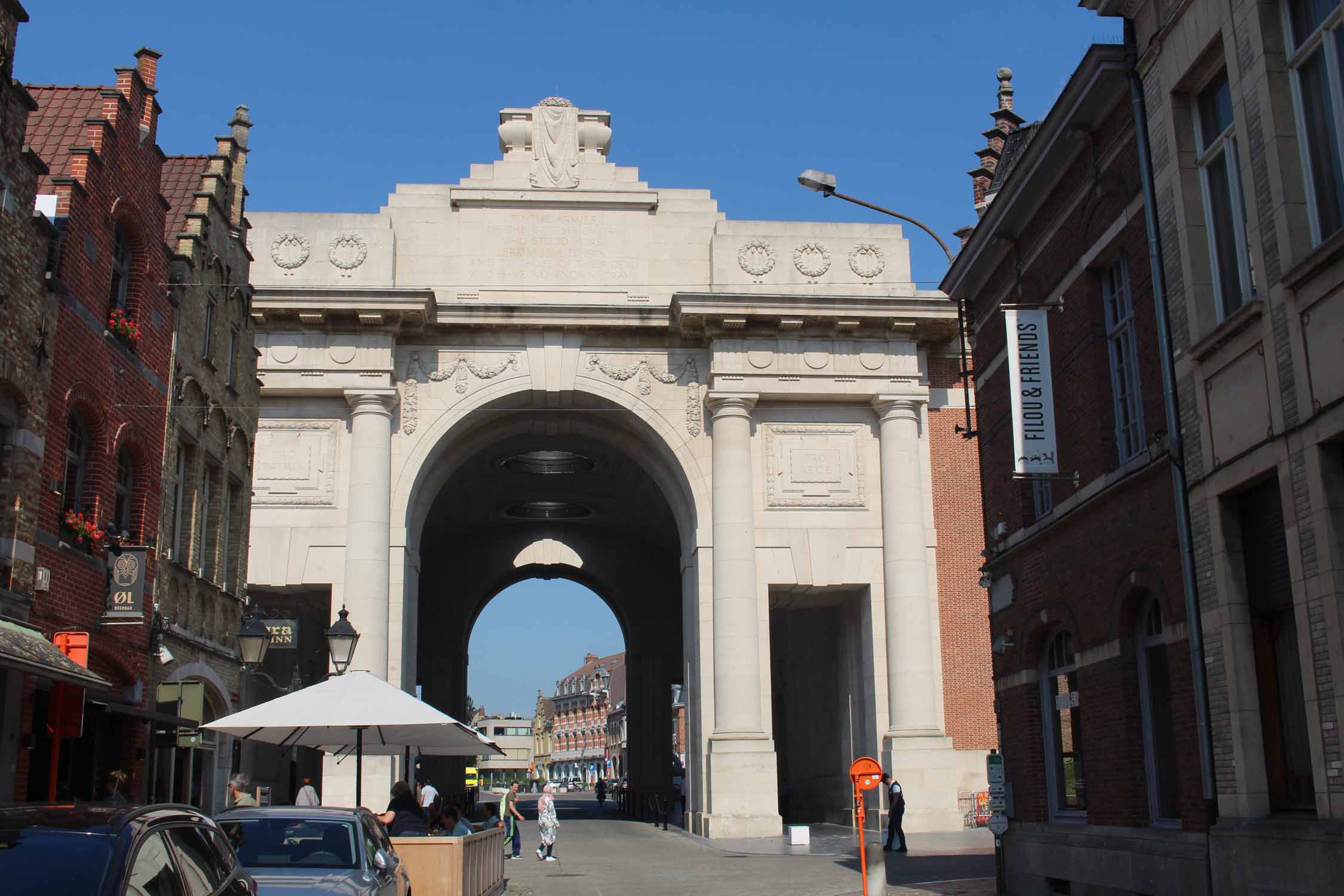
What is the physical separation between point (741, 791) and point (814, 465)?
881 cm

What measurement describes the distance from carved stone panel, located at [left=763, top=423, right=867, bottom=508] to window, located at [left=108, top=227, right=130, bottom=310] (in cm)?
1999

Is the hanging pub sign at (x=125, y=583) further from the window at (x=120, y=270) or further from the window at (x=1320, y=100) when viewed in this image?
the window at (x=1320, y=100)

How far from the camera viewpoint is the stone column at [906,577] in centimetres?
3441

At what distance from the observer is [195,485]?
22375 mm

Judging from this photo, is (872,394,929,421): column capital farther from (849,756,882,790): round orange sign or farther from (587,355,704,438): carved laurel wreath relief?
(849,756,882,790): round orange sign

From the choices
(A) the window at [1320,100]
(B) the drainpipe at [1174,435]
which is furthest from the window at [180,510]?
(A) the window at [1320,100]

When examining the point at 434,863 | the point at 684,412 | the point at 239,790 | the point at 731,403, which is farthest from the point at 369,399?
the point at 434,863

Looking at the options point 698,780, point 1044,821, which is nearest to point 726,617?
point 698,780

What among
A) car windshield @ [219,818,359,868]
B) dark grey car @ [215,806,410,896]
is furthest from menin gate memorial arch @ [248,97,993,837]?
car windshield @ [219,818,359,868]

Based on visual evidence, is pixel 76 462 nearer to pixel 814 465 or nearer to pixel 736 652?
pixel 736 652

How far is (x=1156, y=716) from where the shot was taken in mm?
15203

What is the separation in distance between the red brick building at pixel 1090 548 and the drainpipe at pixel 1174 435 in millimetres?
255

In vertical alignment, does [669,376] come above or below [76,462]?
above

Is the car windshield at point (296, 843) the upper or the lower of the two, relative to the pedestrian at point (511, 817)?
upper
